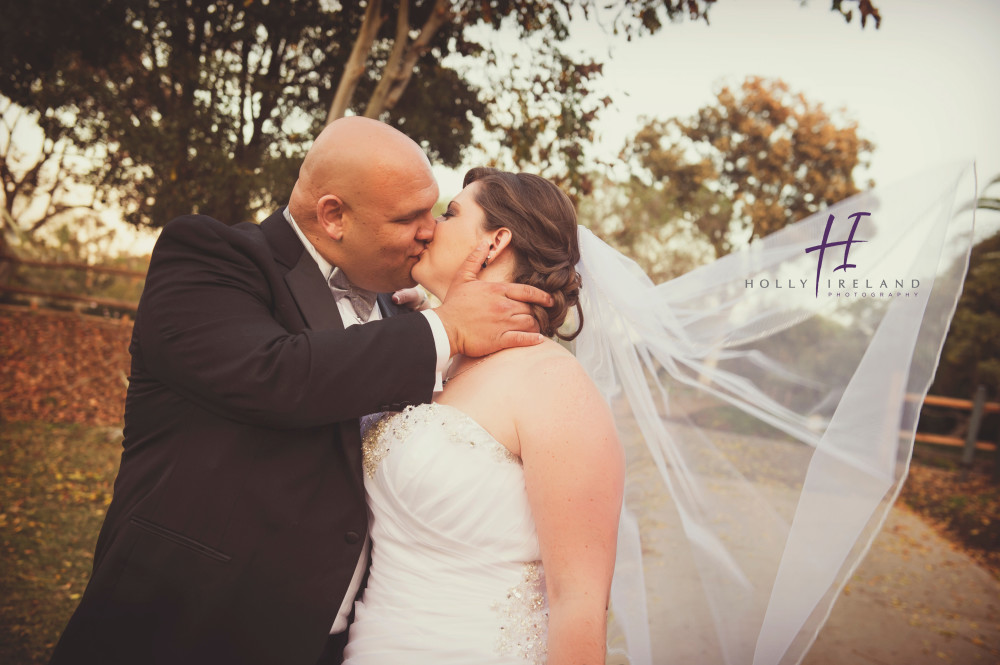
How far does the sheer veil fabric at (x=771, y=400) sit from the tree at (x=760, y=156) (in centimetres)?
1333

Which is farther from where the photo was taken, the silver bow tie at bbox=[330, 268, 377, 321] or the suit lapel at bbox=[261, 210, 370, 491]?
the silver bow tie at bbox=[330, 268, 377, 321]

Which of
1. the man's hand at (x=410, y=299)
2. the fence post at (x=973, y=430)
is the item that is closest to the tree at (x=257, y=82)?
the man's hand at (x=410, y=299)

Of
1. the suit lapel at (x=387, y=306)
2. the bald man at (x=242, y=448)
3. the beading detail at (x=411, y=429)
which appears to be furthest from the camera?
the suit lapel at (x=387, y=306)

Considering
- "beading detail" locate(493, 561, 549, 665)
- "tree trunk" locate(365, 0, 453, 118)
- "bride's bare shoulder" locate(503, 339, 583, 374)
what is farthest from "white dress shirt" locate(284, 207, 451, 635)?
"tree trunk" locate(365, 0, 453, 118)

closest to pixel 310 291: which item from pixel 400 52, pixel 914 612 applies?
pixel 400 52

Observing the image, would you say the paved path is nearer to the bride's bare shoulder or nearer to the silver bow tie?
the bride's bare shoulder

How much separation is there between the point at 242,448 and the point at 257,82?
722 cm

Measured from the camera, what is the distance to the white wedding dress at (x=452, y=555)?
2.06 meters

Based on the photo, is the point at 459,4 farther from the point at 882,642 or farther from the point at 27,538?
the point at 882,642

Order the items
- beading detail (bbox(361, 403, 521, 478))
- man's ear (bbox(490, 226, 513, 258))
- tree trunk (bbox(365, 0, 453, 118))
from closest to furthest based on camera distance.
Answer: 1. beading detail (bbox(361, 403, 521, 478))
2. man's ear (bbox(490, 226, 513, 258))
3. tree trunk (bbox(365, 0, 453, 118))

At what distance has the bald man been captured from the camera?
1.81m

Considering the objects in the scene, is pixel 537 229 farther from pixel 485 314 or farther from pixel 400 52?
pixel 400 52

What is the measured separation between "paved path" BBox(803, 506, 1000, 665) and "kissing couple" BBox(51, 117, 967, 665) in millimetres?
3670

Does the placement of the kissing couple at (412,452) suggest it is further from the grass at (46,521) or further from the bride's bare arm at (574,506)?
the grass at (46,521)
